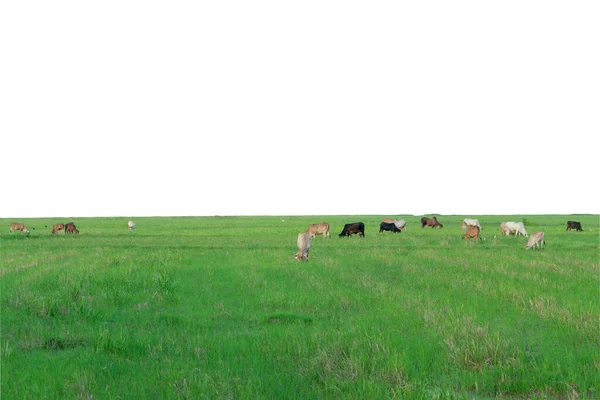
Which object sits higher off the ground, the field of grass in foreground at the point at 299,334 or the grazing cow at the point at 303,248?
the grazing cow at the point at 303,248

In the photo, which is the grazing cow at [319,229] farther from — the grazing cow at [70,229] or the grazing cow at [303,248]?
the grazing cow at [70,229]

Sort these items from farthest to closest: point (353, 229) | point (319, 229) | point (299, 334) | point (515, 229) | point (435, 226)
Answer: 1. point (435, 226)
2. point (515, 229)
3. point (353, 229)
4. point (319, 229)
5. point (299, 334)

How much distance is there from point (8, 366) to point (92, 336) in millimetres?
1593

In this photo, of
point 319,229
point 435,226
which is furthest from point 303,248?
point 435,226

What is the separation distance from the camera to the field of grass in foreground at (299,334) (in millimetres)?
5922

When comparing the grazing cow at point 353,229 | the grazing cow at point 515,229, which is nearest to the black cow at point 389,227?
the grazing cow at point 353,229

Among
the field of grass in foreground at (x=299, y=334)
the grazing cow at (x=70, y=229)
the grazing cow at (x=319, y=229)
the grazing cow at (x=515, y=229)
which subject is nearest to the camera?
the field of grass in foreground at (x=299, y=334)

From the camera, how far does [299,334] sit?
8.09m

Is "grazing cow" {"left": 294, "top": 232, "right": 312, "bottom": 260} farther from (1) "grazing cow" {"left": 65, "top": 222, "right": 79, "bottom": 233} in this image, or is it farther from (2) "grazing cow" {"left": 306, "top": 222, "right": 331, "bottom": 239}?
(1) "grazing cow" {"left": 65, "top": 222, "right": 79, "bottom": 233}

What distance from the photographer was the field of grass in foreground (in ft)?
19.4

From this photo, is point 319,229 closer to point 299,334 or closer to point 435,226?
point 435,226

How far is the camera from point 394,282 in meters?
14.4

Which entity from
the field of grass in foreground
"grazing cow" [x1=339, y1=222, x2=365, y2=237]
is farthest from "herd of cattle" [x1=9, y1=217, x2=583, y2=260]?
the field of grass in foreground

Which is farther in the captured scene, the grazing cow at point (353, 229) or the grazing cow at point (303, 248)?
the grazing cow at point (353, 229)
